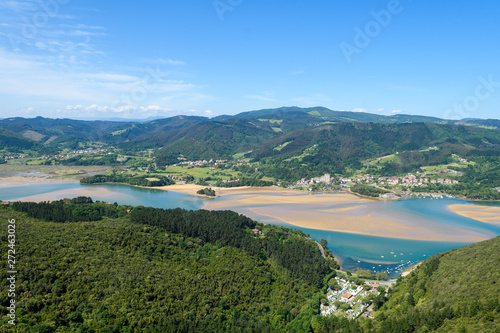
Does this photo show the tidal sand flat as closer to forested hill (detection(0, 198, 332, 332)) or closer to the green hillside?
forested hill (detection(0, 198, 332, 332))

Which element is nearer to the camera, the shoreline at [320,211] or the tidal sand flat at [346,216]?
the tidal sand flat at [346,216]

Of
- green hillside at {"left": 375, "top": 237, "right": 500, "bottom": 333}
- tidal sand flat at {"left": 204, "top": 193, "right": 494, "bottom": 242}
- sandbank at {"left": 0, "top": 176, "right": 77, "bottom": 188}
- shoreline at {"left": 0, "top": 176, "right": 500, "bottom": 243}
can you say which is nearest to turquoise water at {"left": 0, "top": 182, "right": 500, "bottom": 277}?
tidal sand flat at {"left": 204, "top": 193, "right": 494, "bottom": 242}

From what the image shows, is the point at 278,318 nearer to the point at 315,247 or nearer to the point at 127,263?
the point at 127,263

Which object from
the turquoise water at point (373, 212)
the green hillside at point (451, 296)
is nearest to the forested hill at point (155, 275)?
the green hillside at point (451, 296)

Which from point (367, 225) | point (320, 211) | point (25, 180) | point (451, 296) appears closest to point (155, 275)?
point (451, 296)

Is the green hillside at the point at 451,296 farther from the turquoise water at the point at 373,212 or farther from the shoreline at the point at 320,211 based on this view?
the shoreline at the point at 320,211

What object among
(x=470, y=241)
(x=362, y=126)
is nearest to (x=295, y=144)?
(x=362, y=126)
